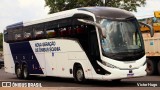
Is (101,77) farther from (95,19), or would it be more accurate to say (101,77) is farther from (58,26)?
(58,26)

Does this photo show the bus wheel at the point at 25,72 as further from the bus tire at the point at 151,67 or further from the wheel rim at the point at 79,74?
the bus tire at the point at 151,67

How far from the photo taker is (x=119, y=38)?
17562mm

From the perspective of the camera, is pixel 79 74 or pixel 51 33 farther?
pixel 51 33

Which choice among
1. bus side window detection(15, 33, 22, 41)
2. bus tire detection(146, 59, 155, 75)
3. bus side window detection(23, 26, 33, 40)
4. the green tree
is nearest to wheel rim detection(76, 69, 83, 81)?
bus side window detection(23, 26, 33, 40)

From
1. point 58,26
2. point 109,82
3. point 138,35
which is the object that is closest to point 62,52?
point 58,26

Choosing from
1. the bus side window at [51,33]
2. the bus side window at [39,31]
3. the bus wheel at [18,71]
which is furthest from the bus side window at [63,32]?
the bus wheel at [18,71]

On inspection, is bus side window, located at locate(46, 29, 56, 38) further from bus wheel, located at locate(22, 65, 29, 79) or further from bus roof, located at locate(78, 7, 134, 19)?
bus wheel, located at locate(22, 65, 29, 79)

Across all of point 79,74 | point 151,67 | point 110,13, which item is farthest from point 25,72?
point 110,13

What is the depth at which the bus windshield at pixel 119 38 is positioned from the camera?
57.2ft

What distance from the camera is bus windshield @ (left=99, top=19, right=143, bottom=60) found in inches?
686

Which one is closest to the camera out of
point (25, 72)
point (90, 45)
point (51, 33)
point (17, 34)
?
point (90, 45)

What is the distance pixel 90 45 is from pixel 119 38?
1355 mm

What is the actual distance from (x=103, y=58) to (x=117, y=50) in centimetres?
66

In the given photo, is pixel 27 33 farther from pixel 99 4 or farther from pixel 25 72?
pixel 99 4
